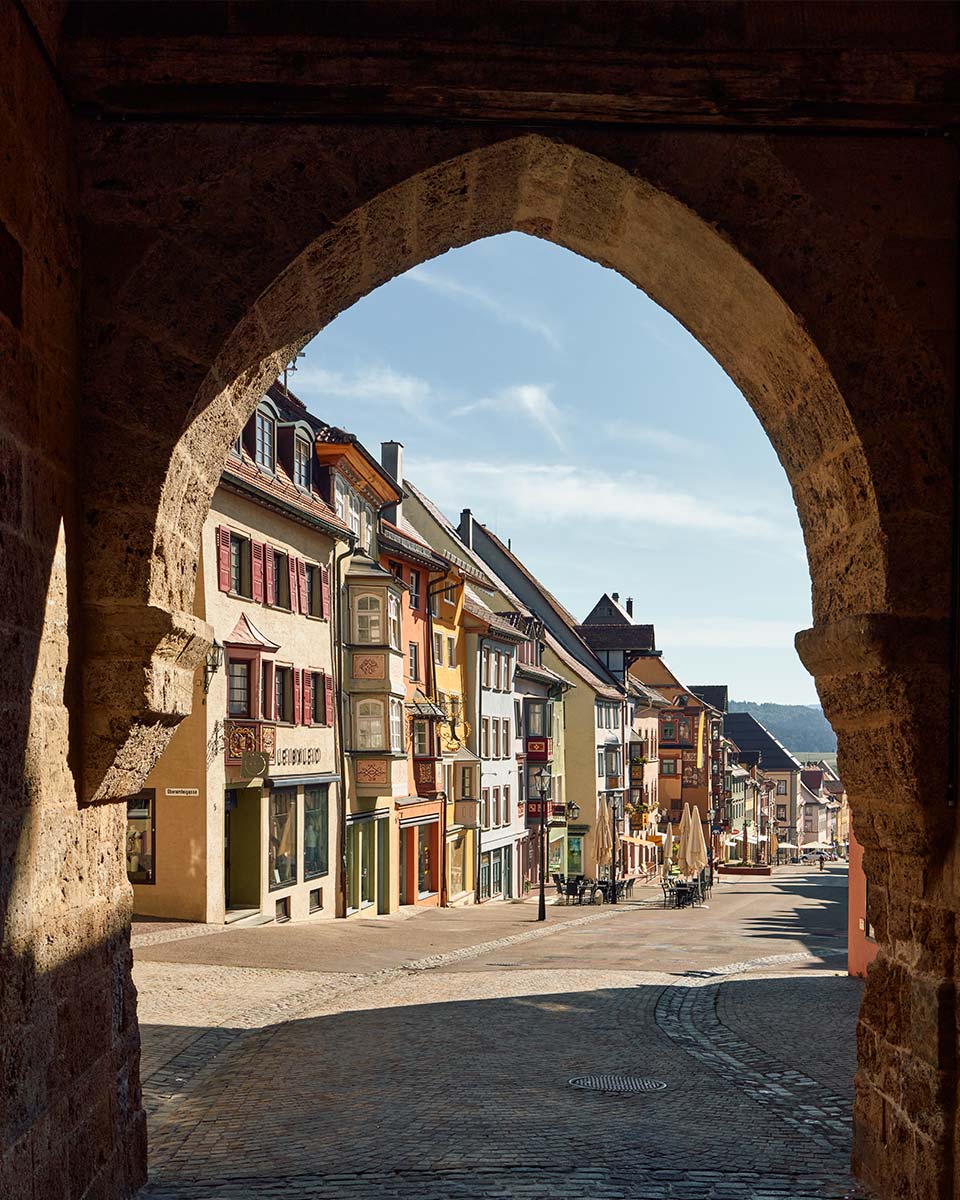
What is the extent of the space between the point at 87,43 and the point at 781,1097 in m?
7.54

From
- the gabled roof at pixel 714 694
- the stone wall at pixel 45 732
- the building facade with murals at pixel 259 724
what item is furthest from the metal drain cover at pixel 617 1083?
the gabled roof at pixel 714 694

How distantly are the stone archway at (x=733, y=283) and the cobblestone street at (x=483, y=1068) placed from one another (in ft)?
5.76

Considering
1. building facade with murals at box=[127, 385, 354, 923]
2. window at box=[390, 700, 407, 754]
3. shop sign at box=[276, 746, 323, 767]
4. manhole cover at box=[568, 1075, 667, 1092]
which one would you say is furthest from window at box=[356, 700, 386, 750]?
manhole cover at box=[568, 1075, 667, 1092]

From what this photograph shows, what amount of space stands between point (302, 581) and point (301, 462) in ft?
7.94

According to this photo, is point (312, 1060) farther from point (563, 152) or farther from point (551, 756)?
point (551, 756)

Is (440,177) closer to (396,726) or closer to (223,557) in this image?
(223,557)

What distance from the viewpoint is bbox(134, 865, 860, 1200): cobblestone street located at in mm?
6469

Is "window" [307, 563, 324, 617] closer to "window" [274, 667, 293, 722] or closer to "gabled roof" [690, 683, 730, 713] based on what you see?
"window" [274, 667, 293, 722]

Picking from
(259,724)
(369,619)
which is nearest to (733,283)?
(259,724)

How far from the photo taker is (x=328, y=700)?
26.2m

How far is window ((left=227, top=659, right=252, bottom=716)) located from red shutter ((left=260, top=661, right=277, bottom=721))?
17.2 inches

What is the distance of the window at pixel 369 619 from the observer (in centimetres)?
2731

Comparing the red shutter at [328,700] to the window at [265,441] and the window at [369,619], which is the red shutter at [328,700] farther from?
the window at [265,441]

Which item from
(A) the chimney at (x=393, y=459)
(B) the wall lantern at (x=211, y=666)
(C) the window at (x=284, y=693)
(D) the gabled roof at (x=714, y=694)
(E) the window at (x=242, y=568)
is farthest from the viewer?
(D) the gabled roof at (x=714, y=694)
